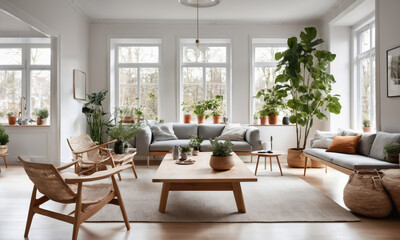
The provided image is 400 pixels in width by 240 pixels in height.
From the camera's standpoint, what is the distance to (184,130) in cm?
637

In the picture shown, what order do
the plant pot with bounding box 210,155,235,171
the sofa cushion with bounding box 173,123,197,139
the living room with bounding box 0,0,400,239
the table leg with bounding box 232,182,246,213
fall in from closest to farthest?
the table leg with bounding box 232,182,246,213, the plant pot with bounding box 210,155,235,171, the living room with bounding box 0,0,400,239, the sofa cushion with bounding box 173,123,197,139

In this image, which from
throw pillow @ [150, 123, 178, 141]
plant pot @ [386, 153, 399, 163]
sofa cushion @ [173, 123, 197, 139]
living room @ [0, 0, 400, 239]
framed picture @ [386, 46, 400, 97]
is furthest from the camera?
sofa cushion @ [173, 123, 197, 139]

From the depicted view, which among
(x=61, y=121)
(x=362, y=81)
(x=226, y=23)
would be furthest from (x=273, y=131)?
(x=61, y=121)

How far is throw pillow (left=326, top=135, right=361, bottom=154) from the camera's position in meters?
4.44

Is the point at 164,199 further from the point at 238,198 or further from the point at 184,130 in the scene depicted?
the point at 184,130

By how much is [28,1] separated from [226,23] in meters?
3.97

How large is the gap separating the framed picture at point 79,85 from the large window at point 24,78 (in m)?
0.89

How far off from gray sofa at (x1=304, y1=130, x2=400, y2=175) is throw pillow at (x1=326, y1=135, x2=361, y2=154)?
8 centimetres


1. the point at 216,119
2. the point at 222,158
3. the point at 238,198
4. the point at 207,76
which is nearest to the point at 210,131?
the point at 216,119

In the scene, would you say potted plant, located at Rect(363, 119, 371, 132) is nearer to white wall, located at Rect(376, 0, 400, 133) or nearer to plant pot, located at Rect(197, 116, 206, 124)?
white wall, located at Rect(376, 0, 400, 133)

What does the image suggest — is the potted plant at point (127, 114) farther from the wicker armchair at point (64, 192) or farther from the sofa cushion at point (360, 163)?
the sofa cushion at point (360, 163)

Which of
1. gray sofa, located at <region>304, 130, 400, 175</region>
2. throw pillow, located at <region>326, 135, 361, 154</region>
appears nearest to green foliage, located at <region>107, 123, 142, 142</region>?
gray sofa, located at <region>304, 130, 400, 175</region>

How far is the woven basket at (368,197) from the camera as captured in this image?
2873 millimetres

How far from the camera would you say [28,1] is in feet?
13.7
